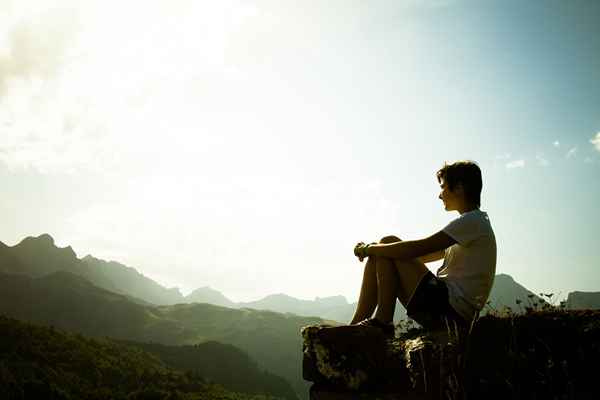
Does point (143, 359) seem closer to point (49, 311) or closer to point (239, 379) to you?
point (239, 379)

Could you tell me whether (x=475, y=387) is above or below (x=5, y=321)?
above

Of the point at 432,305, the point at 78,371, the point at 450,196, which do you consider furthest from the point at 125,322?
the point at 450,196

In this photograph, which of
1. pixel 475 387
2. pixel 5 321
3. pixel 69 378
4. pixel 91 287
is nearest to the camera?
pixel 475 387

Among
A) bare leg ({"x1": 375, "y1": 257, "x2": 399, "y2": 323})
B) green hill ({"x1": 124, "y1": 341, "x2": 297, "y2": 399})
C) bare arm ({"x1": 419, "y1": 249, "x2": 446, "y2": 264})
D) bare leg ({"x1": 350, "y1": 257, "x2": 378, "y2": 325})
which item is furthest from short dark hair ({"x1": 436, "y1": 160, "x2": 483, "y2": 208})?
green hill ({"x1": 124, "y1": 341, "x2": 297, "y2": 399})

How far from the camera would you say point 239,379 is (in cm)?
11719

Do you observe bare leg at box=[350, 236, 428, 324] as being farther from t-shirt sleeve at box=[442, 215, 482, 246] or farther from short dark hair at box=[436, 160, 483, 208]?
short dark hair at box=[436, 160, 483, 208]

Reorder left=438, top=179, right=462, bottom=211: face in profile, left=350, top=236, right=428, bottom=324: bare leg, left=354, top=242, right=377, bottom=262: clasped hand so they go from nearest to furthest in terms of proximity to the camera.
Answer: left=350, top=236, right=428, bottom=324: bare leg, left=438, top=179, right=462, bottom=211: face in profile, left=354, top=242, right=377, bottom=262: clasped hand

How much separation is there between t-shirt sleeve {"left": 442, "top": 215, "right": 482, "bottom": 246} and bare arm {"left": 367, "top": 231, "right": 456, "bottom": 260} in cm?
6

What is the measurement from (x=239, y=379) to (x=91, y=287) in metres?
98.3

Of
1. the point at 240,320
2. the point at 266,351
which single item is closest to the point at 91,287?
the point at 240,320

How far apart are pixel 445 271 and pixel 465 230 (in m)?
0.60

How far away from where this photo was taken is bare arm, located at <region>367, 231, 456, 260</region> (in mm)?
3883

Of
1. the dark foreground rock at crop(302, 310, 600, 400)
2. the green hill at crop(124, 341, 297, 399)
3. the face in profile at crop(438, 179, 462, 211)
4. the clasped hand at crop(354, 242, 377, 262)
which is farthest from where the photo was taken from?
the green hill at crop(124, 341, 297, 399)

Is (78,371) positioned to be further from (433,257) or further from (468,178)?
(468,178)
